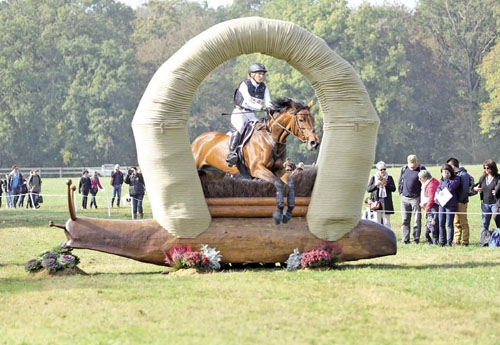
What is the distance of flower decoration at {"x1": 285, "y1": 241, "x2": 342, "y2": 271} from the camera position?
14359mm

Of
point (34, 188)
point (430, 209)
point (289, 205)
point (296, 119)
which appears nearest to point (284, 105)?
point (296, 119)

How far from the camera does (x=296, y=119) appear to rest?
48.5 ft

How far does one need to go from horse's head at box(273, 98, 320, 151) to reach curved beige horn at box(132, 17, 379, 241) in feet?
0.91

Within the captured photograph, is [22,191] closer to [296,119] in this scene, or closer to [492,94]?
[296,119]

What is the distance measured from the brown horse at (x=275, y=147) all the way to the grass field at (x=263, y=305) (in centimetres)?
131

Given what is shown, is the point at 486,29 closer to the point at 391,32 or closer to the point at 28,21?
the point at 391,32

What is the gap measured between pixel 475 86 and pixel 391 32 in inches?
330

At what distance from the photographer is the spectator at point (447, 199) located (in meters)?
19.3

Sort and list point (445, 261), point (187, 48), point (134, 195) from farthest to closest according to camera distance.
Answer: point (134, 195) → point (445, 261) → point (187, 48)

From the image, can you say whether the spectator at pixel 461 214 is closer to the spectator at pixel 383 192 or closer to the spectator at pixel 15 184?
the spectator at pixel 383 192

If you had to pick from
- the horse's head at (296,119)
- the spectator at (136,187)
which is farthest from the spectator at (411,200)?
the spectator at (136,187)

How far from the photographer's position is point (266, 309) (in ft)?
36.4

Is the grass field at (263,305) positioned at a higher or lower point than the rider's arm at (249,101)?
lower

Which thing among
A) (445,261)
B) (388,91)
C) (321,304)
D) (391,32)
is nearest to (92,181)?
(445,261)
